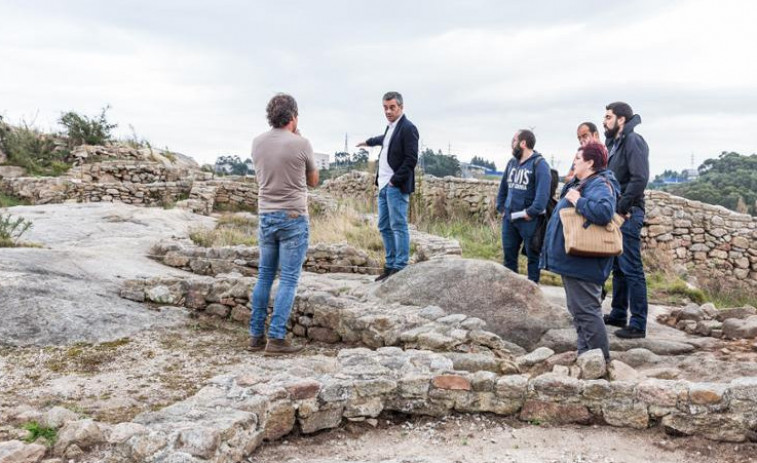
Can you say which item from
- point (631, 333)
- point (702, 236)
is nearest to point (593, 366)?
point (631, 333)

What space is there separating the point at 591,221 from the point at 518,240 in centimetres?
233

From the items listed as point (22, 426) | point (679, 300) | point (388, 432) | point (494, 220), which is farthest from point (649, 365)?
point (494, 220)

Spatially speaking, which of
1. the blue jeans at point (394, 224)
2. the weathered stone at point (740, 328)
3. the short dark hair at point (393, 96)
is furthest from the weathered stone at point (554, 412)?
the short dark hair at point (393, 96)

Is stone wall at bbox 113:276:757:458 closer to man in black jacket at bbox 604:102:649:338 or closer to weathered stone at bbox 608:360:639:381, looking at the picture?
weathered stone at bbox 608:360:639:381

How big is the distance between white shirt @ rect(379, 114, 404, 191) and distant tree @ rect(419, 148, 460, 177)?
1450cm

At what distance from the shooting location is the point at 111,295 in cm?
607

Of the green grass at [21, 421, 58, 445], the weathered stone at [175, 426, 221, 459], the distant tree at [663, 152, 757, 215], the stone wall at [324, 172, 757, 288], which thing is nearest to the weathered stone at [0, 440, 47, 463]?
the green grass at [21, 421, 58, 445]

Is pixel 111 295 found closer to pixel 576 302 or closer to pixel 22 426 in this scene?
pixel 22 426

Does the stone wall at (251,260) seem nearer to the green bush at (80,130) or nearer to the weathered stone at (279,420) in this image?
the weathered stone at (279,420)

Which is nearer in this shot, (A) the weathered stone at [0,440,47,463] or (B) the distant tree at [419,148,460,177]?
(A) the weathered stone at [0,440,47,463]

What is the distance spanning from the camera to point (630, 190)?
4930mm

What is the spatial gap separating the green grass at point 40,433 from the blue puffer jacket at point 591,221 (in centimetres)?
316

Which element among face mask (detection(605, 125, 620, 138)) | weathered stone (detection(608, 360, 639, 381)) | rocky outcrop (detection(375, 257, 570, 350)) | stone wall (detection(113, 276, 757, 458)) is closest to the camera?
stone wall (detection(113, 276, 757, 458))

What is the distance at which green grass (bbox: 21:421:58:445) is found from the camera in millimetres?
3070
